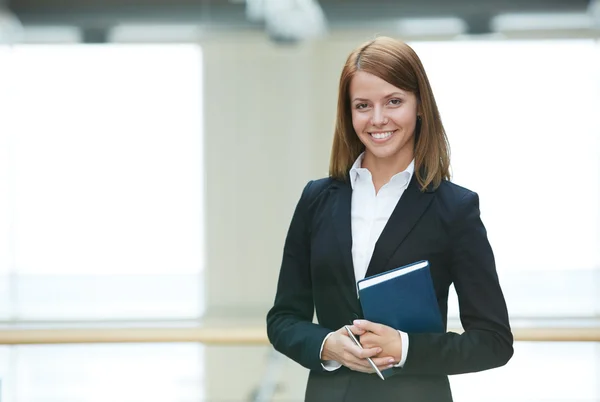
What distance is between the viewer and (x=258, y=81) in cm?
288

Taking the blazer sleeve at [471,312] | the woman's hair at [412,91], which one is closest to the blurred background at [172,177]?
the woman's hair at [412,91]

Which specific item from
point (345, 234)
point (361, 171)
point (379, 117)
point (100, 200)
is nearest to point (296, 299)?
point (345, 234)

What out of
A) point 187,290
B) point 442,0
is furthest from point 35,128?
point 442,0

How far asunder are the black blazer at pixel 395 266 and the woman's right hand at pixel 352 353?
0.04 metres

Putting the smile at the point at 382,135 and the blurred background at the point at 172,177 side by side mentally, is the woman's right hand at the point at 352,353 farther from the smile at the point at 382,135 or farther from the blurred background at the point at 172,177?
the blurred background at the point at 172,177

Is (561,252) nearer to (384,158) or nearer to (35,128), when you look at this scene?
(384,158)

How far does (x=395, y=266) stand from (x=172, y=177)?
4.62 feet

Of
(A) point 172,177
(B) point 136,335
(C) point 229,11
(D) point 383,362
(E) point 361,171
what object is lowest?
(B) point 136,335

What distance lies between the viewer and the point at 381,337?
1635 mm

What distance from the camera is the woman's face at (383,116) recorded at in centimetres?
171

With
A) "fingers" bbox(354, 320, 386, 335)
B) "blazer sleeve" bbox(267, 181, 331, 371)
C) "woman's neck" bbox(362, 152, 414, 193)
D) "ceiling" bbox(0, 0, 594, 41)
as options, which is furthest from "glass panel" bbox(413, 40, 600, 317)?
"fingers" bbox(354, 320, 386, 335)

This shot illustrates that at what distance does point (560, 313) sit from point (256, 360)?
3.50ft

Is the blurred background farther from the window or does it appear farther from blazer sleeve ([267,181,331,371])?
blazer sleeve ([267,181,331,371])

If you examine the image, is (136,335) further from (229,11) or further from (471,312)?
(471,312)
